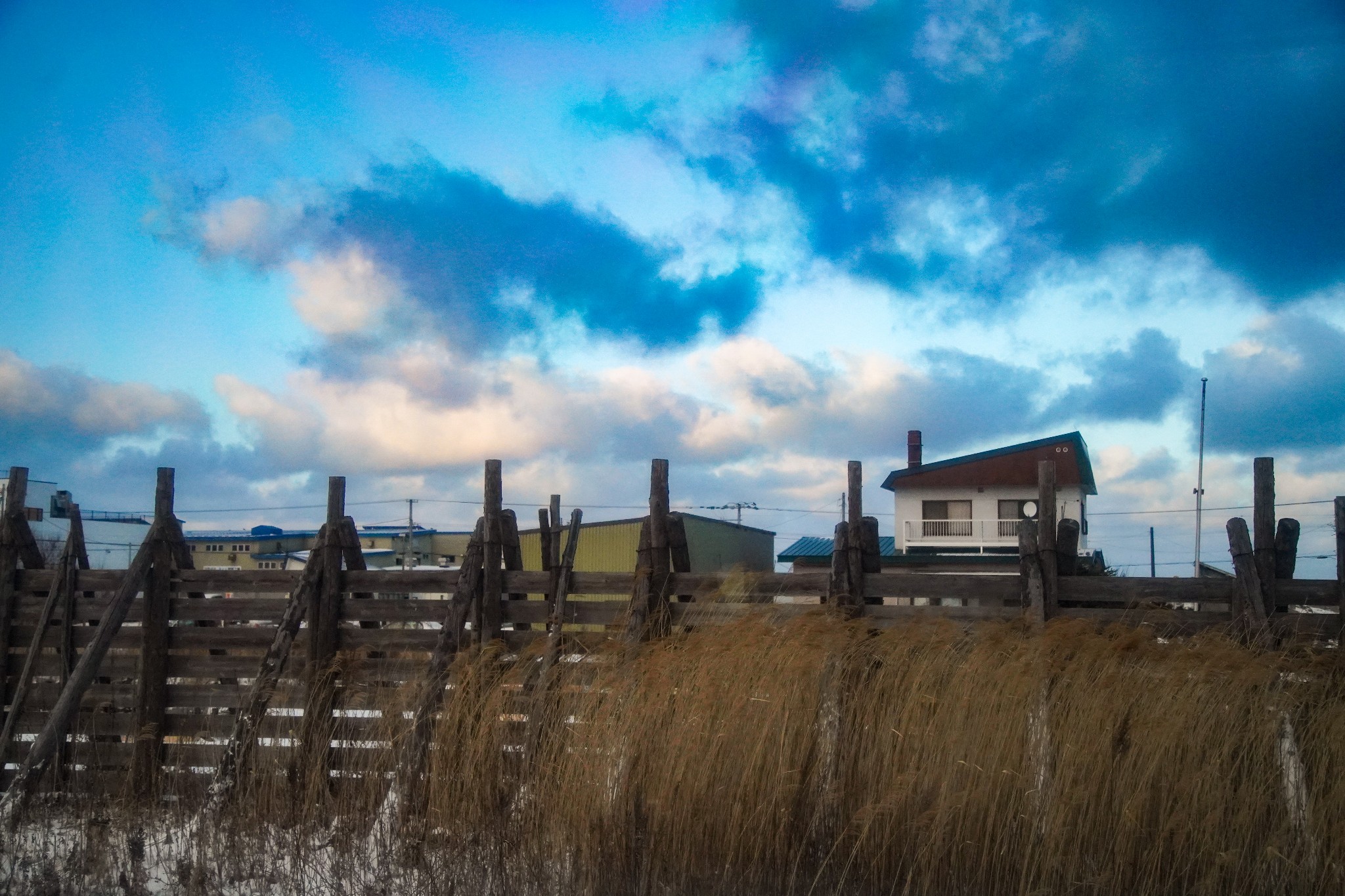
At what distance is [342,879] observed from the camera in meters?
5.92

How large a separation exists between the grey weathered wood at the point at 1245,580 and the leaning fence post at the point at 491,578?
219 inches

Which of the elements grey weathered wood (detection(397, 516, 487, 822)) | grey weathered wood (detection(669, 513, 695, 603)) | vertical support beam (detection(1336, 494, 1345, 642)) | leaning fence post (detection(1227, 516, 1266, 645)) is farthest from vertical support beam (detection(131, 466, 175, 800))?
vertical support beam (detection(1336, 494, 1345, 642))

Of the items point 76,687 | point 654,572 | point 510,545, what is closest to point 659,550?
point 654,572

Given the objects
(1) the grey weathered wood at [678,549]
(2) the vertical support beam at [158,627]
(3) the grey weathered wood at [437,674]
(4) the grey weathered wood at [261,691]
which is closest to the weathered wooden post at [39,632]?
(2) the vertical support beam at [158,627]

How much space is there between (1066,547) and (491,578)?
15.1 ft

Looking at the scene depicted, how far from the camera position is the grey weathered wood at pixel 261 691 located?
6574 mm

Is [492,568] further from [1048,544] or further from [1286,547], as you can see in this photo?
[1286,547]

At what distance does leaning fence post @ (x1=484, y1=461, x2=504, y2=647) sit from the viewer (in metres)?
8.09

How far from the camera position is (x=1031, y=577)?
7406mm

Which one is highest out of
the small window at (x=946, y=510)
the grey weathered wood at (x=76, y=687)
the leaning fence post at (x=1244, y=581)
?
the small window at (x=946, y=510)

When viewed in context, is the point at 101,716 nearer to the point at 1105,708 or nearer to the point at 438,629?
the point at 438,629

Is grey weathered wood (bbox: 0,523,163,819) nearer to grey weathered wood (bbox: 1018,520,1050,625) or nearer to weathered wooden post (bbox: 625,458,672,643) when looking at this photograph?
weathered wooden post (bbox: 625,458,672,643)

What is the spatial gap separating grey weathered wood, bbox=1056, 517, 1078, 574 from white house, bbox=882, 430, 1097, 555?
89.0 ft

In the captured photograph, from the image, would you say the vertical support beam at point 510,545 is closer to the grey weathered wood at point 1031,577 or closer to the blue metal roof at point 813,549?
the grey weathered wood at point 1031,577
